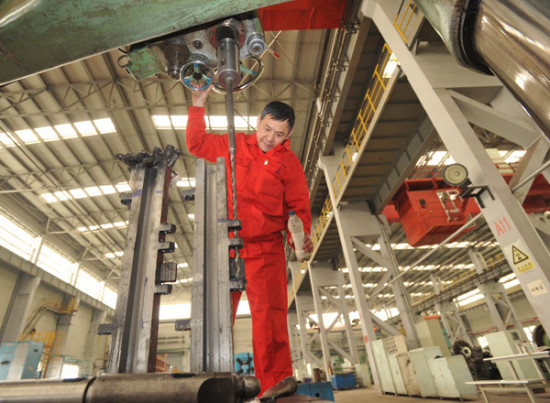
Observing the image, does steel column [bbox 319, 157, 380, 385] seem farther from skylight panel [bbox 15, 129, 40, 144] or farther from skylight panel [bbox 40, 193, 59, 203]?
skylight panel [bbox 40, 193, 59, 203]

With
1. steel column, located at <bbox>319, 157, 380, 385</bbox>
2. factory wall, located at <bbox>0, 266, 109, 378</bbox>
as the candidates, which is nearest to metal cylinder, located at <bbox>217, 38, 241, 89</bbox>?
steel column, located at <bbox>319, 157, 380, 385</bbox>

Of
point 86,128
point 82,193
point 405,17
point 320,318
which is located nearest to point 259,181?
point 405,17

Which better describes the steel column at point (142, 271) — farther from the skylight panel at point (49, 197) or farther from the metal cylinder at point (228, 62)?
the skylight panel at point (49, 197)

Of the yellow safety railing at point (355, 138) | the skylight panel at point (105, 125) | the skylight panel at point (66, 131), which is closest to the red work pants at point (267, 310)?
the yellow safety railing at point (355, 138)

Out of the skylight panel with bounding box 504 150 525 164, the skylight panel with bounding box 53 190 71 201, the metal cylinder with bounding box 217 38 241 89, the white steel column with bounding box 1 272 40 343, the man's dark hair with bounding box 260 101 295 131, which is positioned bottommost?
the metal cylinder with bounding box 217 38 241 89

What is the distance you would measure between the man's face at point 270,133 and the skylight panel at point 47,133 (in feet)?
43.1

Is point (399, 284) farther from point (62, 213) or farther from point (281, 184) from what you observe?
point (62, 213)

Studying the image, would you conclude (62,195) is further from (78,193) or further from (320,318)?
(320,318)

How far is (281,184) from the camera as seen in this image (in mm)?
2555

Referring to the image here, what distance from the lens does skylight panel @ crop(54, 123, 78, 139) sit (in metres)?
12.0

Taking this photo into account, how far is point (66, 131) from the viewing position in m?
12.2

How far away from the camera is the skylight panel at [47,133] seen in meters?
12.0

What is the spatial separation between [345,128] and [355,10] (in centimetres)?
338

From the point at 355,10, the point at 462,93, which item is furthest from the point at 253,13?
the point at 355,10
